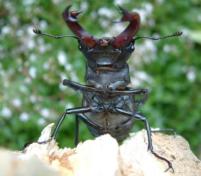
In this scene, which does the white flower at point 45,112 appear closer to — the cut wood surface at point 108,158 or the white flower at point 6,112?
the white flower at point 6,112

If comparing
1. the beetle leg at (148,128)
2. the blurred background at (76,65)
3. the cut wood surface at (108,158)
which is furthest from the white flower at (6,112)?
the cut wood surface at (108,158)

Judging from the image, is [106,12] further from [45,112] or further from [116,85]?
[116,85]

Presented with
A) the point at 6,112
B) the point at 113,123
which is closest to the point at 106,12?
the point at 6,112

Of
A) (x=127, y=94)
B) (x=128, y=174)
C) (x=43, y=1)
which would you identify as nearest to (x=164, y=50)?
(x=43, y=1)

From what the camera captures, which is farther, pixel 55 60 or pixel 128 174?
pixel 55 60

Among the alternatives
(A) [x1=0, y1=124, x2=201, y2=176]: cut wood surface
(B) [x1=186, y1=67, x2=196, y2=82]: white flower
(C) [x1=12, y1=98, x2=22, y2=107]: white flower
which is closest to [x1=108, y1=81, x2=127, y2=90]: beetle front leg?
(A) [x1=0, y1=124, x2=201, y2=176]: cut wood surface

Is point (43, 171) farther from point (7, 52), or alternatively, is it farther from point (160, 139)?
point (7, 52)

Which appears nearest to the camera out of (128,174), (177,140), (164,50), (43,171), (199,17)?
(43,171)
